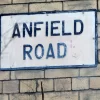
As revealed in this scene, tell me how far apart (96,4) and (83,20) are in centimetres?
15

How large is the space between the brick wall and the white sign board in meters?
0.04

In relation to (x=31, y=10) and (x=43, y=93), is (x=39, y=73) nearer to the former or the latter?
(x=43, y=93)

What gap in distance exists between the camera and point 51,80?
2.96 m

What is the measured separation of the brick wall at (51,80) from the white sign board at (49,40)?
0.15ft

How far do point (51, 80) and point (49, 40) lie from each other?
0.29m

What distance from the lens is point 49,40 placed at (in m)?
2.99

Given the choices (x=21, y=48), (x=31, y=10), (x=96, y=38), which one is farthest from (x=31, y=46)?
(x=96, y=38)

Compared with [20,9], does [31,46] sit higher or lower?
lower

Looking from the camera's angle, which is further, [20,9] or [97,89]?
[20,9]

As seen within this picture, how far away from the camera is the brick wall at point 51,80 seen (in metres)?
Answer: 2.90

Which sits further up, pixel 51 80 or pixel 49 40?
pixel 49 40

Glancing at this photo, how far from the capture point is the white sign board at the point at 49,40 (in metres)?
2.94

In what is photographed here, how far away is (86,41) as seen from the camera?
9.64ft

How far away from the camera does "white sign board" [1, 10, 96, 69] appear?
9.64 feet
